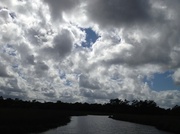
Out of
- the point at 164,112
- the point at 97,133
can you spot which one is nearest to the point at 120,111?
the point at 164,112

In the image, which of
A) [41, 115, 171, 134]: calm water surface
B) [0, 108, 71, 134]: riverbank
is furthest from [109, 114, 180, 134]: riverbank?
[0, 108, 71, 134]: riverbank

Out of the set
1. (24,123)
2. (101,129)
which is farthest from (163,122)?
(24,123)

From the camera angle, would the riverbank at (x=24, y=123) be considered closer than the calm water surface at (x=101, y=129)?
Yes

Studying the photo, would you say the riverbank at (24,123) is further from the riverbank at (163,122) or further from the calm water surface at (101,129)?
the riverbank at (163,122)

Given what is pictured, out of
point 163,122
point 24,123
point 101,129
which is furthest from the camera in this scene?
point 163,122

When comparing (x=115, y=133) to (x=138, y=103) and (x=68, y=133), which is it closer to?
(x=68, y=133)

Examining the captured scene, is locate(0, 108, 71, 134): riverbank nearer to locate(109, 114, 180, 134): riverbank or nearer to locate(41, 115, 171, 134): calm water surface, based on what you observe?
locate(41, 115, 171, 134): calm water surface

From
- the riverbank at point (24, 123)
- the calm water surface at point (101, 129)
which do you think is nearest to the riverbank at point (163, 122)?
the calm water surface at point (101, 129)

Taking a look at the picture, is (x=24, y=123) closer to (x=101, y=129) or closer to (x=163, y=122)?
(x=101, y=129)

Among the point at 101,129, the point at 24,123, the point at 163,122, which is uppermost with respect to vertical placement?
the point at 163,122

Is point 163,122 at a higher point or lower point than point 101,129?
higher

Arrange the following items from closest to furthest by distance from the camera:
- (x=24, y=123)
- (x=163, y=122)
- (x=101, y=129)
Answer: (x=24, y=123)
(x=101, y=129)
(x=163, y=122)

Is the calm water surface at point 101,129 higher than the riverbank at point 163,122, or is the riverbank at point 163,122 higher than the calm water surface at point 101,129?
the riverbank at point 163,122

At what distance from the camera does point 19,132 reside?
39281 mm
